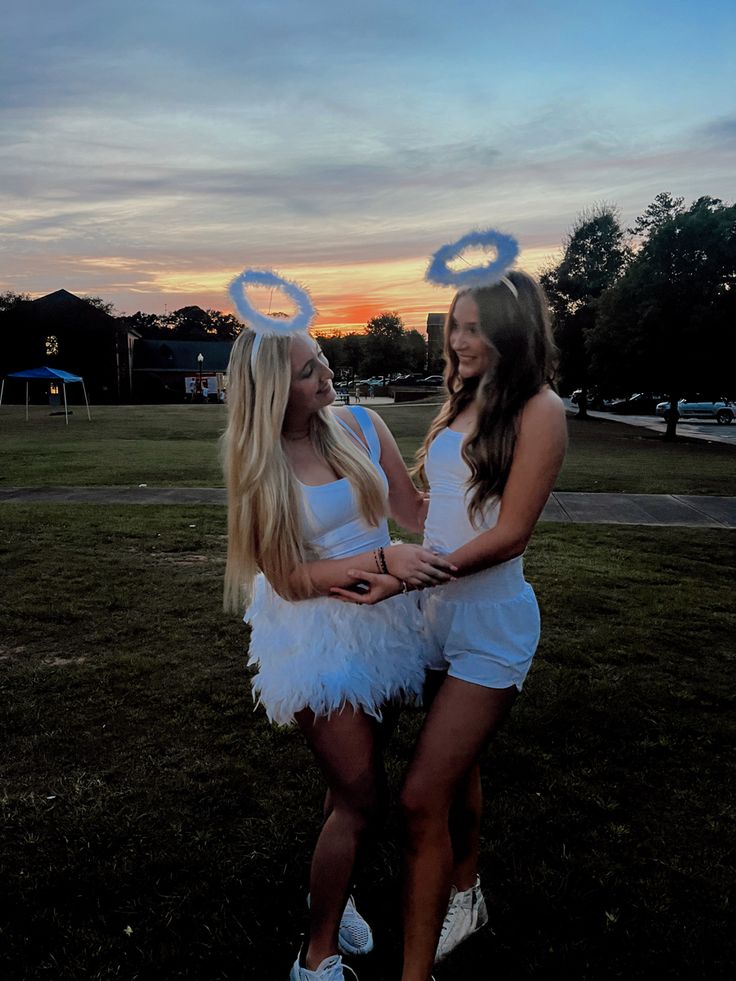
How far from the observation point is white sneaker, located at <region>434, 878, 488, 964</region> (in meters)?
2.41

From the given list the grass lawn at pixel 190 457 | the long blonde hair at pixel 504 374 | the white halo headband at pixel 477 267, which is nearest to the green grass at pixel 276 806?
the long blonde hair at pixel 504 374

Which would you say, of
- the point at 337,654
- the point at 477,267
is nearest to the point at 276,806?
the point at 337,654

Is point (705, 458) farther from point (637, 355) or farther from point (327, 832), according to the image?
point (327, 832)

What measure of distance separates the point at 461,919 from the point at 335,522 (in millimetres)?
1476

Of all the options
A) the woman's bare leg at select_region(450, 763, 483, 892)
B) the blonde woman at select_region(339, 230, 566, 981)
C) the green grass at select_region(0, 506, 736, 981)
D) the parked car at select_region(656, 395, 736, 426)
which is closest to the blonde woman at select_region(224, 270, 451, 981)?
the blonde woman at select_region(339, 230, 566, 981)

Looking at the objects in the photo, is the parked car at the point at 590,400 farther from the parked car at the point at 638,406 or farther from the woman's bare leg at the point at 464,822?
the woman's bare leg at the point at 464,822

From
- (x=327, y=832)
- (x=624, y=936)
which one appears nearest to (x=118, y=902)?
(x=327, y=832)

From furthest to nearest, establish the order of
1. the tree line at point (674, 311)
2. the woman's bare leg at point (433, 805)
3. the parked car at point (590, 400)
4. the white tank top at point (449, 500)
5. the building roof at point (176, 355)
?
the building roof at point (176, 355), the parked car at point (590, 400), the tree line at point (674, 311), the white tank top at point (449, 500), the woman's bare leg at point (433, 805)

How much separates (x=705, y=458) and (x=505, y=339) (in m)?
19.3

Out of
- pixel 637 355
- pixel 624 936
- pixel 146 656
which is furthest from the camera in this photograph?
pixel 637 355

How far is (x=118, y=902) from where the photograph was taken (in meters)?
2.62

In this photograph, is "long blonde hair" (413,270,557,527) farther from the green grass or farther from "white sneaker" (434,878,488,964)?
the green grass

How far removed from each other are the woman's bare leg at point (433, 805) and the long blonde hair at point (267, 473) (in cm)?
57

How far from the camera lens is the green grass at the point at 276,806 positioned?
8.00 ft
